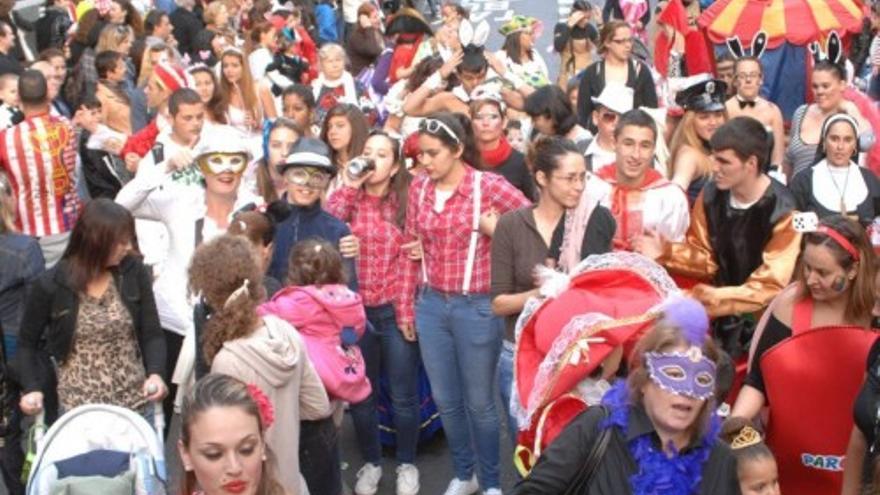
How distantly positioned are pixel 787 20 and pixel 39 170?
5983mm

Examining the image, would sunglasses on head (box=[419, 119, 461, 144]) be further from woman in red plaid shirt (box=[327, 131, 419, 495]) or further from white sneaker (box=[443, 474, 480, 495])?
white sneaker (box=[443, 474, 480, 495])

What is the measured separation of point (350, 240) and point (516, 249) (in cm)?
99

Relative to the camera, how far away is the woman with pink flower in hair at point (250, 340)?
5.09 m

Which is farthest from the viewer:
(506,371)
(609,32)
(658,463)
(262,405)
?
(609,32)

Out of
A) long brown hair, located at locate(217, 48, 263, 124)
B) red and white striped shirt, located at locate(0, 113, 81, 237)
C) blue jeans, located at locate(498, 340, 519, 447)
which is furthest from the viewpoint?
long brown hair, located at locate(217, 48, 263, 124)

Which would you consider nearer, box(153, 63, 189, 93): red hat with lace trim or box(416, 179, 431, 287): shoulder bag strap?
box(416, 179, 431, 287): shoulder bag strap

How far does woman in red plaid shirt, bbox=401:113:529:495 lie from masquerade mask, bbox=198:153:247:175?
0.88 metres

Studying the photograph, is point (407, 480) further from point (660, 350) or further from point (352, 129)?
point (660, 350)

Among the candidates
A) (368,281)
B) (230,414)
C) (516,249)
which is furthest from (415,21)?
(230,414)

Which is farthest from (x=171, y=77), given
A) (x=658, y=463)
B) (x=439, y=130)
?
(x=658, y=463)

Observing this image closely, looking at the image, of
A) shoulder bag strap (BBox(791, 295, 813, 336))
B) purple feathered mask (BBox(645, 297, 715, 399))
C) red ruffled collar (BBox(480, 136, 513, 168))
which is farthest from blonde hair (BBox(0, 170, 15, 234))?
purple feathered mask (BBox(645, 297, 715, 399))

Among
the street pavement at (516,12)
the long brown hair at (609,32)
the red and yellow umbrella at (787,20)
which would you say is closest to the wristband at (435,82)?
the long brown hair at (609,32)

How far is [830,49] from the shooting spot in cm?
1128

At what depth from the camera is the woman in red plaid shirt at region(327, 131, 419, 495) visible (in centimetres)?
712
